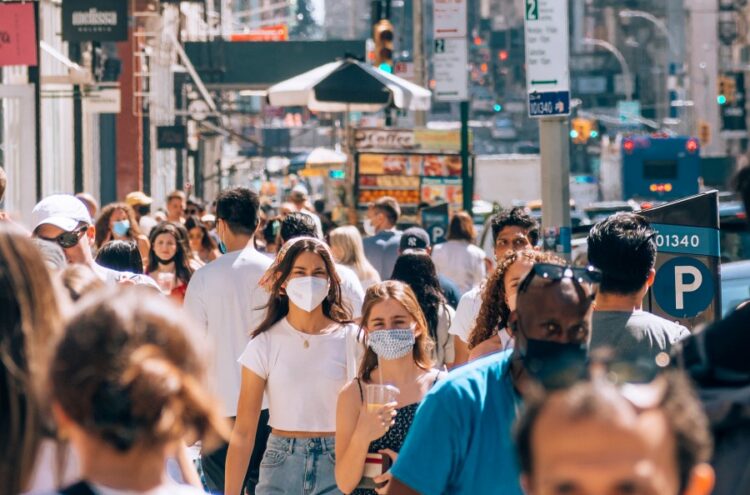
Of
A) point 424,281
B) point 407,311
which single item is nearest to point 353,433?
point 407,311

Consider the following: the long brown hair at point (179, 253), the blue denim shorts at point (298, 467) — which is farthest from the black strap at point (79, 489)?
the long brown hair at point (179, 253)

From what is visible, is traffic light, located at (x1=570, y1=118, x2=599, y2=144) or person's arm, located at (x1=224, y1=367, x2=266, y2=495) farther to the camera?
traffic light, located at (x1=570, y1=118, x2=599, y2=144)

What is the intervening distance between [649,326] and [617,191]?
5177cm

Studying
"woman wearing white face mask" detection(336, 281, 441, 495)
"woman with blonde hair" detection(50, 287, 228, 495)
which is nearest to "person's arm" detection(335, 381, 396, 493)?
"woman wearing white face mask" detection(336, 281, 441, 495)

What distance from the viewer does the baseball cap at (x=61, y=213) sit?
662 centimetres

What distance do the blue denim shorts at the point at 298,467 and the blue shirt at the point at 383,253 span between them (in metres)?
6.26

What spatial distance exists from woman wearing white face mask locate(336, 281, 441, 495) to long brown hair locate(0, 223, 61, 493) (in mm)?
2832

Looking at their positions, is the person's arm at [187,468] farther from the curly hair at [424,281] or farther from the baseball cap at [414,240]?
the baseball cap at [414,240]

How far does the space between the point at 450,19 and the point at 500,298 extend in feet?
54.0

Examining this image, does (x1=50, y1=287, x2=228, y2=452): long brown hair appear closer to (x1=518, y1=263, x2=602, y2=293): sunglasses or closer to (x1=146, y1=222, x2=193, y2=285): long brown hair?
(x1=518, y1=263, x2=602, y2=293): sunglasses

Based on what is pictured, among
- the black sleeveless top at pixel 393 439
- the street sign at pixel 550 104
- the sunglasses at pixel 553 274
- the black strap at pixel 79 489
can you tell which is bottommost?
the black sleeveless top at pixel 393 439

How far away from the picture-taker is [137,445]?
2.62m

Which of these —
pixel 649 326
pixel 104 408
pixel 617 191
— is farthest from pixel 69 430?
pixel 617 191

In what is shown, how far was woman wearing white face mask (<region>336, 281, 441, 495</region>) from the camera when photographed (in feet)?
18.8
